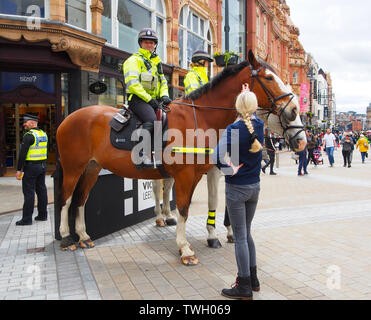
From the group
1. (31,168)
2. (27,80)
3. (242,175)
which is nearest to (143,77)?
(242,175)

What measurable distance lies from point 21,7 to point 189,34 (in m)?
11.6

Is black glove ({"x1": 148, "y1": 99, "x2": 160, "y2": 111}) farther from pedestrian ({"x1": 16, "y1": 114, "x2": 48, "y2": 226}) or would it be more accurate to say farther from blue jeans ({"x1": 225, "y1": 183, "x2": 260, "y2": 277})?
pedestrian ({"x1": 16, "y1": 114, "x2": 48, "y2": 226})

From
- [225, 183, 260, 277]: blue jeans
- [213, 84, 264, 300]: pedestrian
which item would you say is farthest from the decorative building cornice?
[225, 183, 260, 277]: blue jeans

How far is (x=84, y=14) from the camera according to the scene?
43.8 ft

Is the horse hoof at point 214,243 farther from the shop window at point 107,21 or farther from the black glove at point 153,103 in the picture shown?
the shop window at point 107,21

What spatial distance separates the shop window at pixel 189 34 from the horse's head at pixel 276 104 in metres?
16.4

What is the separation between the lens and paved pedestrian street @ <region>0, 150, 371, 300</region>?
388cm

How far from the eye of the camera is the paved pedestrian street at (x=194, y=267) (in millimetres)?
3885

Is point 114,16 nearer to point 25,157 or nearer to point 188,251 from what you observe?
point 25,157

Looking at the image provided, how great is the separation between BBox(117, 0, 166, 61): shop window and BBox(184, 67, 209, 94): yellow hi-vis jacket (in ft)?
33.8

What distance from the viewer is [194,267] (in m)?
4.67

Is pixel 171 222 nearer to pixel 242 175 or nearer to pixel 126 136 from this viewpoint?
pixel 126 136

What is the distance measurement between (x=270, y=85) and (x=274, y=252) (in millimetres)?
2465

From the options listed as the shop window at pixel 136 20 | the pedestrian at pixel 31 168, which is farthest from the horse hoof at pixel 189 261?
the shop window at pixel 136 20
